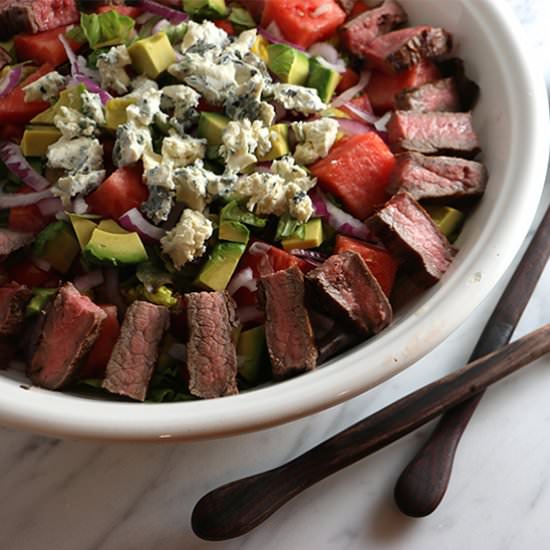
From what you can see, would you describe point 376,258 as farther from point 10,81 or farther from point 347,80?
point 10,81

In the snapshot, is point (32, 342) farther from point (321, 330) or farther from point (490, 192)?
point (490, 192)

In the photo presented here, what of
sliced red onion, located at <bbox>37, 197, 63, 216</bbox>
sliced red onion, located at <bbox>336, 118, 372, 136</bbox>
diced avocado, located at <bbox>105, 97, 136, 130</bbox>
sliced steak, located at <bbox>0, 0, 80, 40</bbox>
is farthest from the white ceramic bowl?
sliced steak, located at <bbox>0, 0, 80, 40</bbox>

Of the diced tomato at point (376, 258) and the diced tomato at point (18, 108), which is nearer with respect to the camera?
the diced tomato at point (376, 258)

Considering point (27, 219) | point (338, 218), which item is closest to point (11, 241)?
point (27, 219)

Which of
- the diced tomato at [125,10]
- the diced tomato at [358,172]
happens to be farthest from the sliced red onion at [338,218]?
the diced tomato at [125,10]

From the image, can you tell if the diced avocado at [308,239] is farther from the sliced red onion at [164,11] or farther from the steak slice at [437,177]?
the sliced red onion at [164,11]

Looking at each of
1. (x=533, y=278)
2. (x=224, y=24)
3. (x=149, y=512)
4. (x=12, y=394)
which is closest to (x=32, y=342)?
(x=12, y=394)
